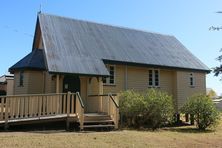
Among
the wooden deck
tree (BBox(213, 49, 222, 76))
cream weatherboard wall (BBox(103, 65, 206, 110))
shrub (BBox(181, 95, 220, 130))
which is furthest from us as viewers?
cream weatherboard wall (BBox(103, 65, 206, 110))

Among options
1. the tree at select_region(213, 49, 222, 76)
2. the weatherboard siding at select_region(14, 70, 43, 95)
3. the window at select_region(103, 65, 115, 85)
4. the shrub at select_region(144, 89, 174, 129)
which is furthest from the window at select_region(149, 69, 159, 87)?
the tree at select_region(213, 49, 222, 76)

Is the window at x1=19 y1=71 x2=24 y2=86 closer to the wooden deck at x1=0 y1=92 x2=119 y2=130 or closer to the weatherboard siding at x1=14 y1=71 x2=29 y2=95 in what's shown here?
the weatherboard siding at x1=14 y1=71 x2=29 y2=95

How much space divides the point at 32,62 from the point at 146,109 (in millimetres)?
7572

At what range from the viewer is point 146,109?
20.6 meters

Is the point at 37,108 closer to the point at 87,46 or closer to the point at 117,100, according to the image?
the point at 117,100

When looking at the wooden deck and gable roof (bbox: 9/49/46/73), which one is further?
gable roof (bbox: 9/49/46/73)

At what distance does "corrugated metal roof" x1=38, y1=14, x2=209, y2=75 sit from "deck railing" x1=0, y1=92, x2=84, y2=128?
6.54 ft

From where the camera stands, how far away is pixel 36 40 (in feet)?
84.9

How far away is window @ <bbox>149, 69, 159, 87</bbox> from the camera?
1025 inches

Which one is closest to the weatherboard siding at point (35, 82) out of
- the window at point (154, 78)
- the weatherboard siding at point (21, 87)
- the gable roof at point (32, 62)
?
the weatherboard siding at point (21, 87)

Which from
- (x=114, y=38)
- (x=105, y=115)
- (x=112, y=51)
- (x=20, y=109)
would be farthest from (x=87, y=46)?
(x=20, y=109)

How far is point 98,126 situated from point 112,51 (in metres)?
7.65

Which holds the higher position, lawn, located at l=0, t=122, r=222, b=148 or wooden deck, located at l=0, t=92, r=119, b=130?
wooden deck, located at l=0, t=92, r=119, b=130

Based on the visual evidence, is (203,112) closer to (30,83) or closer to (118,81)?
(118,81)
